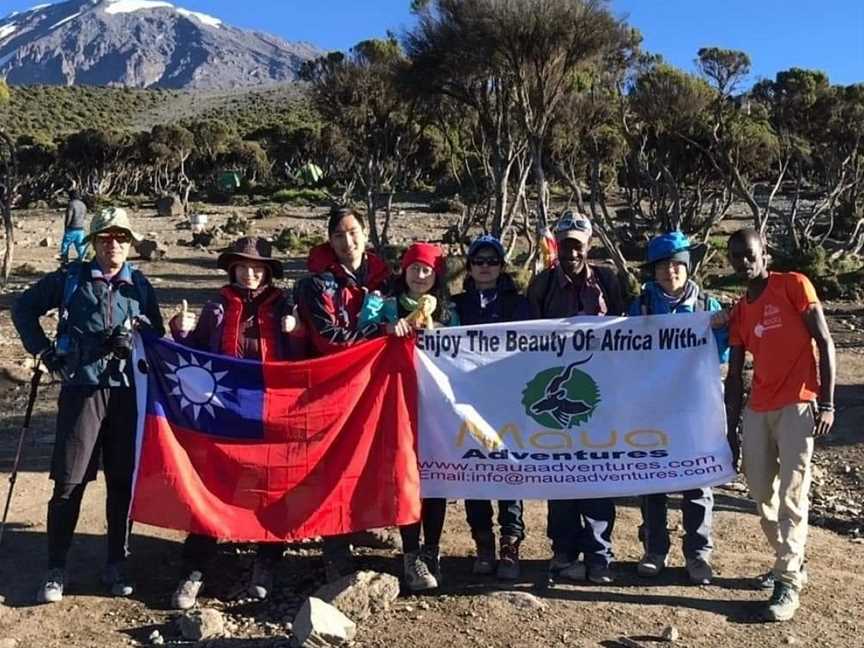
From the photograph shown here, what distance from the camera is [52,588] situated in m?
4.75

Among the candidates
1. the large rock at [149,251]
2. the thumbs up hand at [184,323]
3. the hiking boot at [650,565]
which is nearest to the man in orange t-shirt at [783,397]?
the hiking boot at [650,565]

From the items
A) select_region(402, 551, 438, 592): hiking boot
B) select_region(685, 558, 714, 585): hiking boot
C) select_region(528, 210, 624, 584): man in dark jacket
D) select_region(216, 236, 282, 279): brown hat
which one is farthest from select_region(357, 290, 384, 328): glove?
select_region(685, 558, 714, 585): hiking boot

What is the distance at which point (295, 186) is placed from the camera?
54.0m

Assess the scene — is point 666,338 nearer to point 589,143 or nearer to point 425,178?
point 589,143

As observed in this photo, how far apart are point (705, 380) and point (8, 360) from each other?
895 centimetres

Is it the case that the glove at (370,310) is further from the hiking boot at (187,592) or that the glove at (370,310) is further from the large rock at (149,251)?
the large rock at (149,251)

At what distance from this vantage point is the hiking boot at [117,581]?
4855 mm

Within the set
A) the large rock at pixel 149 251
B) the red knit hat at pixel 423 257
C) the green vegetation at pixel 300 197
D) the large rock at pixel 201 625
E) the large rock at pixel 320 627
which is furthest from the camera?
the green vegetation at pixel 300 197

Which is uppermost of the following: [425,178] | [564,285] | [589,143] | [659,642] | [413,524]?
[425,178]

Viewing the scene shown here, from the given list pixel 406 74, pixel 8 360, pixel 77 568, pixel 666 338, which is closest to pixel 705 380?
pixel 666 338

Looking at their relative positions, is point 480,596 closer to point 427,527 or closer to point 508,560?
point 508,560

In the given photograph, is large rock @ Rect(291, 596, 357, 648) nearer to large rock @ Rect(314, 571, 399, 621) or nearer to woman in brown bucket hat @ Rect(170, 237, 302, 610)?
large rock @ Rect(314, 571, 399, 621)

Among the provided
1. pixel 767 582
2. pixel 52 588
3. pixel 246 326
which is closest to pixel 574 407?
pixel 767 582

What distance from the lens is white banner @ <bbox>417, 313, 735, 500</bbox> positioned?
5035 millimetres
